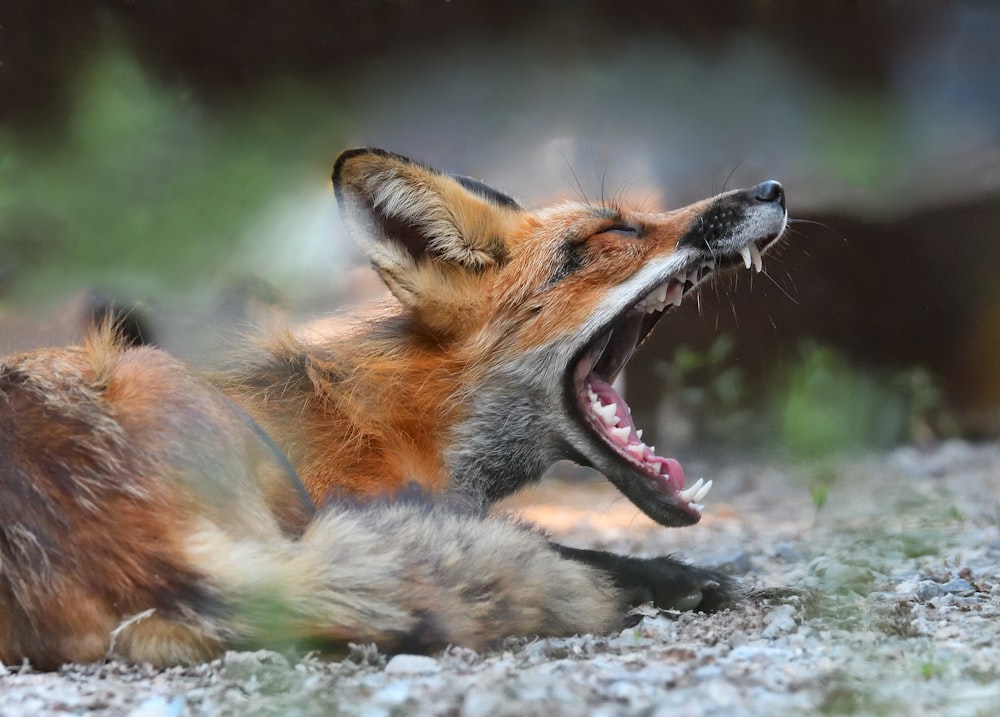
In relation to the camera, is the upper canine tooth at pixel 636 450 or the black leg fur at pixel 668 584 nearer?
the black leg fur at pixel 668 584

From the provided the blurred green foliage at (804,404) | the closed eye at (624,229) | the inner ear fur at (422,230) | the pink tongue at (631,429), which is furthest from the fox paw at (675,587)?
the closed eye at (624,229)

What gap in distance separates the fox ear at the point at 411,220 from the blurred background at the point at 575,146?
0.94 meters

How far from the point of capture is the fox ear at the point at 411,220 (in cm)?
361

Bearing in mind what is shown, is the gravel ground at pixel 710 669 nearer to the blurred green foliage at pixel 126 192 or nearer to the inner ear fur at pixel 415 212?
the inner ear fur at pixel 415 212

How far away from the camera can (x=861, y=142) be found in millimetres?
5816

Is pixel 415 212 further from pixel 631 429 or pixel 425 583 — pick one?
pixel 425 583

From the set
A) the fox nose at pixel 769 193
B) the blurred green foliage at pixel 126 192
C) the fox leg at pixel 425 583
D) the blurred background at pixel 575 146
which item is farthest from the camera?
the blurred background at pixel 575 146

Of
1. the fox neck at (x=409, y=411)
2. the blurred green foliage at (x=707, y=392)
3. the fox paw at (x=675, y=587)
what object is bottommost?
the fox paw at (x=675, y=587)

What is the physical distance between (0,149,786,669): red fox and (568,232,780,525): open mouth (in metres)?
0.01

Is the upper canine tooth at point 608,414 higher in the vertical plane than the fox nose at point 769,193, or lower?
lower

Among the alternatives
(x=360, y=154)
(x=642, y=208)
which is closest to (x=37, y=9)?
(x=360, y=154)

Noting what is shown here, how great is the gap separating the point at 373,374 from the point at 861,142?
11.9ft

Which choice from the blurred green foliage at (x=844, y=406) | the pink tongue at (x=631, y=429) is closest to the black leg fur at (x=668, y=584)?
the pink tongue at (x=631, y=429)

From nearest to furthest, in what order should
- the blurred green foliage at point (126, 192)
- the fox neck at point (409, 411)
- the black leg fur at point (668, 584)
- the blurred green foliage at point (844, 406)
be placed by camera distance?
the black leg fur at point (668, 584), the fox neck at point (409, 411), the blurred green foliage at point (844, 406), the blurred green foliage at point (126, 192)
